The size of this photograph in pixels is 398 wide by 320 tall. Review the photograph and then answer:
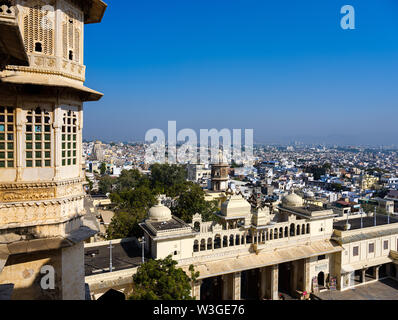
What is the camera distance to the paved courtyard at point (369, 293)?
2393 cm

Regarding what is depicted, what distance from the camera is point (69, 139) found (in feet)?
31.6

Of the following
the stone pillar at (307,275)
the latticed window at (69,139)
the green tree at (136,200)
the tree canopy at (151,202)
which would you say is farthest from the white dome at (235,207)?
the latticed window at (69,139)

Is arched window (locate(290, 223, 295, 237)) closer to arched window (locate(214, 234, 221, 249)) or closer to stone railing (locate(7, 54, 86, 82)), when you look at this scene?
arched window (locate(214, 234, 221, 249))

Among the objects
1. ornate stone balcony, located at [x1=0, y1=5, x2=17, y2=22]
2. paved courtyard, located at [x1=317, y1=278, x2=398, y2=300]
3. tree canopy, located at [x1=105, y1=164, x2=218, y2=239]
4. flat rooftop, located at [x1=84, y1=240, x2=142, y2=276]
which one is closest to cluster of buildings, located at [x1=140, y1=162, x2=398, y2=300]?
paved courtyard, located at [x1=317, y1=278, x2=398, y2=300]

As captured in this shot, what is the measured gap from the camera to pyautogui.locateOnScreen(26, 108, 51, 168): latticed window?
8.67 m

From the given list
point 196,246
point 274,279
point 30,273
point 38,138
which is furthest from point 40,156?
point 274,279

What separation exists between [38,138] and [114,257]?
41.0ft

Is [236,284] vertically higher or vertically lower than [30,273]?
lower

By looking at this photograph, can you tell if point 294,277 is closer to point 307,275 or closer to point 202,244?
point 307,275

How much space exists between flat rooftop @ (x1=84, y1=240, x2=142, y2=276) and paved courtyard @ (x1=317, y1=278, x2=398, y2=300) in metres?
14.6

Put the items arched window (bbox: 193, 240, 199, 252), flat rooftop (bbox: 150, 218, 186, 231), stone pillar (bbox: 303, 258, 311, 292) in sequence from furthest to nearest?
stone pillar (bbox: 303, 258, 311, 292) < arched window (bbox: 193, 240, 199, 252) < flat rooftop (bbox: 150, 218, 186, 231)

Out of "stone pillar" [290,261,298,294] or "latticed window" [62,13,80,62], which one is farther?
"stone pillar" [290,261,298,294]

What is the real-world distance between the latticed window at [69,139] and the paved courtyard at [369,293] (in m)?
21.7

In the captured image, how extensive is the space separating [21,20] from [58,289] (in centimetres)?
778
